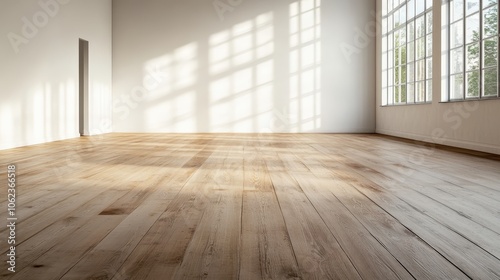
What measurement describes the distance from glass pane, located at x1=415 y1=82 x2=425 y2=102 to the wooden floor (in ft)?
13.5

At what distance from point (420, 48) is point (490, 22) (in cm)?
247

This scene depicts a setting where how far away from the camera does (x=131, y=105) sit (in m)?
11.3

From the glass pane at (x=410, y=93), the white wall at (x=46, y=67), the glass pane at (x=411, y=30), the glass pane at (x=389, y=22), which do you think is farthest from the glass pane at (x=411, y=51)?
the white wall at (x=46, y=67)

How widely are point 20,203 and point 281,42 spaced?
9125mm

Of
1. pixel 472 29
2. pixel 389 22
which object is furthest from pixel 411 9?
pixel 472 29

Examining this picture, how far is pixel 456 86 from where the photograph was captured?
22.5 ft

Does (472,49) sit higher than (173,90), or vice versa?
(472,49)

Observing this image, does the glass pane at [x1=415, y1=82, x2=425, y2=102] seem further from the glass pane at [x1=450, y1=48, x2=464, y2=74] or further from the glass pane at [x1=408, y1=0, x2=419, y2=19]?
the glass pane at [x1=408, y1=0, x2=419, y2=19]

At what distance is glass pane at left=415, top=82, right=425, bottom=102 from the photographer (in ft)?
26.5

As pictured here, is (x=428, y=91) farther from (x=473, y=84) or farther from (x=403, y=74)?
(x=473, y=84)

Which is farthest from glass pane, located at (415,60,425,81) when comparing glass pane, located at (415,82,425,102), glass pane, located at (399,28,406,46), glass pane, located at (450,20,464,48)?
glass pane, located at (450,20,464,48)

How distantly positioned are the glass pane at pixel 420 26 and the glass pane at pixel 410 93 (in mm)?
945

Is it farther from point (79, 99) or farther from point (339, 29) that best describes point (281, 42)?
point (79, 99)

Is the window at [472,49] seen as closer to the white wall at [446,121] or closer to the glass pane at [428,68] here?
the white wall at [446,121]
